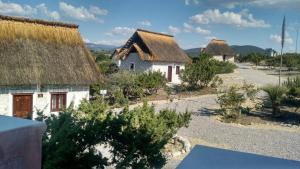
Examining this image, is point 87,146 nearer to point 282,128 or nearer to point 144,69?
point 282,128

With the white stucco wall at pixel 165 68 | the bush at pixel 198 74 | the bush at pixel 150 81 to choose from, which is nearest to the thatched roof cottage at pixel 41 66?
the bush at pixel 150 81

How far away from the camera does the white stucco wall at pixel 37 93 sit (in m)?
15.3

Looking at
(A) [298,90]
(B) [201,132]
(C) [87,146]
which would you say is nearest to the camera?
(C) [87,146]

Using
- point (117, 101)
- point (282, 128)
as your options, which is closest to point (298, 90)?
point (282, 128)

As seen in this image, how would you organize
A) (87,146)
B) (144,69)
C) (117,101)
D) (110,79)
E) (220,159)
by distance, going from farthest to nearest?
(144,69), (110,79), (117,101), (87,146), (220,159)

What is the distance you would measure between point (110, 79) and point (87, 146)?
591 inches

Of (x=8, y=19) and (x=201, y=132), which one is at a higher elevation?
(x=8, y=19)

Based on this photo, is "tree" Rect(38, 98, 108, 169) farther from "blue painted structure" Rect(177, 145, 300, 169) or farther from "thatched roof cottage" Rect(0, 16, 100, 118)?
"thatched roof cottage" Rect(0, 16, 100, 118)

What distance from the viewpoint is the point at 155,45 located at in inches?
1202

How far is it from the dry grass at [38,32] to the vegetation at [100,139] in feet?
31.4

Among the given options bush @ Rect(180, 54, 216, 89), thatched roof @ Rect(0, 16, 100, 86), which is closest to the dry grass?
thatched roof @ Rect(0, 16, 100, 86)

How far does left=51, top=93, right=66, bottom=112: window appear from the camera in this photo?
55.3 feet

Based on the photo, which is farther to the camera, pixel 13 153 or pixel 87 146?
pixel 87 146

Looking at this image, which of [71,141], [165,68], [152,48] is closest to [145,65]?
[152,48]
